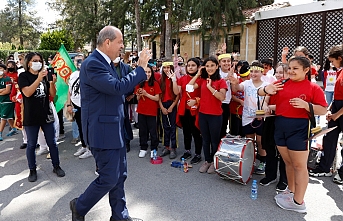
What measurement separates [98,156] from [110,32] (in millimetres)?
1206

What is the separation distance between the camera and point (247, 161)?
12.9 ft

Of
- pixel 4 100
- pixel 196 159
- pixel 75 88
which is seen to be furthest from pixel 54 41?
pixel 196 159

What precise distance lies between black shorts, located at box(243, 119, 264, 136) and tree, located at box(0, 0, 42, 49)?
47596 millimetres

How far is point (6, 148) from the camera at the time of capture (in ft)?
19.5

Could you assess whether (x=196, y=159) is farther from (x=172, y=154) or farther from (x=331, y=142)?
(x=331, y=142)

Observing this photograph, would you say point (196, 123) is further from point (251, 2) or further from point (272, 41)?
point (272, 41)

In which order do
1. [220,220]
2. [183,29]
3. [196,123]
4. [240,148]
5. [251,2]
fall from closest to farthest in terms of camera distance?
[220,220]
[240,148]
[196,123]
[251,2]
[183,29]

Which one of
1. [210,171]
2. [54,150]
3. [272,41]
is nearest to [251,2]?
[272,41]

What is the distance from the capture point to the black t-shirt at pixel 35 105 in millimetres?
4125

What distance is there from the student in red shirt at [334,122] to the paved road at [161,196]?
0.16 m

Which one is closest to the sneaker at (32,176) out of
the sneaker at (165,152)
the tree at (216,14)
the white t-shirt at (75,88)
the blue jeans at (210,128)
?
the white t-shirt at (75,88)

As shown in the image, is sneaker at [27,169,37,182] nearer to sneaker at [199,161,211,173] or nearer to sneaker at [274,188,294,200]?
sneaker at [199,161,211,173]

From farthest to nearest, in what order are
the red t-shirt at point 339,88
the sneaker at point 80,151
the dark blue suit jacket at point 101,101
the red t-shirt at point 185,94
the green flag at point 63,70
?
the green flag at point 63,70, the sneaker at point 80,151, the red t-shirt at point 185,94, the red t-shirt at point 339,88, the dark blue suit jacket at point 101,101

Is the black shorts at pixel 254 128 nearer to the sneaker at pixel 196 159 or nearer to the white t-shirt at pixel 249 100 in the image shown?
the white t-shirt at pixel 249 100
